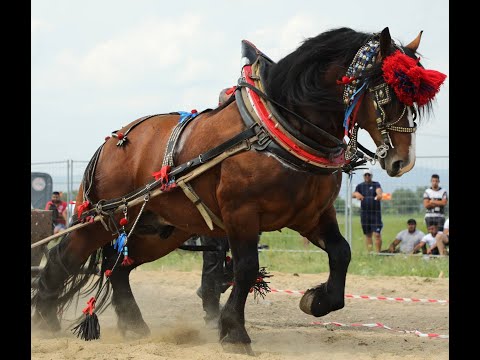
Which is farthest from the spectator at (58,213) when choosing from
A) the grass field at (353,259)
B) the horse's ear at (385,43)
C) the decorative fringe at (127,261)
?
the horse's ear at (385,43)

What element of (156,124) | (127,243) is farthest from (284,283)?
(156,124)

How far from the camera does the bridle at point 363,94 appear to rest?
15.3 feet

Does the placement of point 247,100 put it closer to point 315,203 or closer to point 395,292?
point 315,203

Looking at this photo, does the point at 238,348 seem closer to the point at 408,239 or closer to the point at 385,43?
the point at 385,43

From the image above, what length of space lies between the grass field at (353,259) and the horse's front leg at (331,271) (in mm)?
4375

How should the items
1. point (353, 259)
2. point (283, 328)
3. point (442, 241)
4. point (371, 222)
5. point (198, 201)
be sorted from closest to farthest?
point (198, 201), point (283, 328), point (442, 241), point (353, 259), point (371, 222)

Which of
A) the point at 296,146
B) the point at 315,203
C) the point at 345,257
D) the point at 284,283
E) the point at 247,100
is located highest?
the point at 247,100

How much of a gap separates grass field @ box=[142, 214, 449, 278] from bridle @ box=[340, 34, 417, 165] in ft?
16.9

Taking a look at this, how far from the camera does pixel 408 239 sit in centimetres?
1216

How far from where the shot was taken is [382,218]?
12.6 meters

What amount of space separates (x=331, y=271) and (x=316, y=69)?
4.79 ft

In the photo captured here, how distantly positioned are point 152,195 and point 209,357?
1.29 m

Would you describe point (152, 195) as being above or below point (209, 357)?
above

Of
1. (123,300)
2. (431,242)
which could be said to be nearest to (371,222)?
(431,242)
